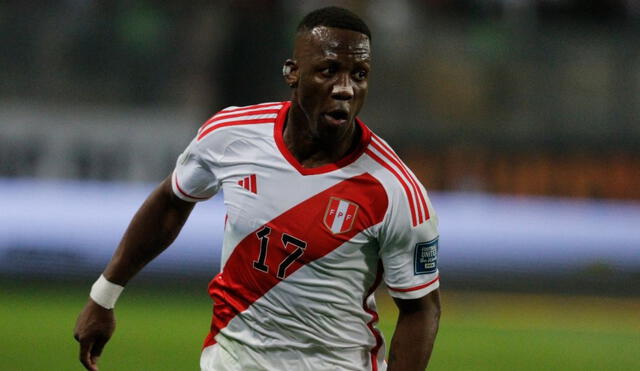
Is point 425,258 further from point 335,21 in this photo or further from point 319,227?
point 335,21

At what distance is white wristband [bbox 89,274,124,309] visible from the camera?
3982 millimetres

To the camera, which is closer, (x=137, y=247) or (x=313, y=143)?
(x=313, y=143)

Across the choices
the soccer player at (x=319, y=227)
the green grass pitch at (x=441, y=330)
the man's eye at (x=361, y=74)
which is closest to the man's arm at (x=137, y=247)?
the soccer player at (x=319, y=227)

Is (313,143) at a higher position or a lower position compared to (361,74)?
lower

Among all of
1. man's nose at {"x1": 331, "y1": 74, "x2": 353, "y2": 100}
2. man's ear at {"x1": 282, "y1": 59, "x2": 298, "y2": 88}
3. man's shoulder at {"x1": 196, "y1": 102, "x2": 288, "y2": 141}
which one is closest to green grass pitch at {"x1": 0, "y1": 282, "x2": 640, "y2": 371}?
man's shoulder at {"x1": 196, "y1": 102, "x2": 288, "y2": 141}

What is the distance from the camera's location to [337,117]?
135 inches

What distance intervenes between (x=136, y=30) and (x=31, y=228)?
7.92ft

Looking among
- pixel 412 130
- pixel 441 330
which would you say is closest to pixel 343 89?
pixel 441 330

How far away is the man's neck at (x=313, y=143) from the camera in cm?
357

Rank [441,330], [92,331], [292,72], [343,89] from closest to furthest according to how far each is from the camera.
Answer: [343,89] < [292,72] < [92,331] < [441,330]

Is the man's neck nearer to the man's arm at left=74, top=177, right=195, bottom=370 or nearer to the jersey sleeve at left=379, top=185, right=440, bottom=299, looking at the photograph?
the jersey sleeve at left=379, top=185, right=440, bottom=299

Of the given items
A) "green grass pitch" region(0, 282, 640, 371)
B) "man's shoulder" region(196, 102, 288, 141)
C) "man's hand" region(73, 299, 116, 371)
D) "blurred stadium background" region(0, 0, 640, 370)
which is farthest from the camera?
"blurred stadium background" region(0, 0, 640, 370)

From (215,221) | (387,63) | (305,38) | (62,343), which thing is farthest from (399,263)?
(387,63)

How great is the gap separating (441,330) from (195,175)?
5865 mm
